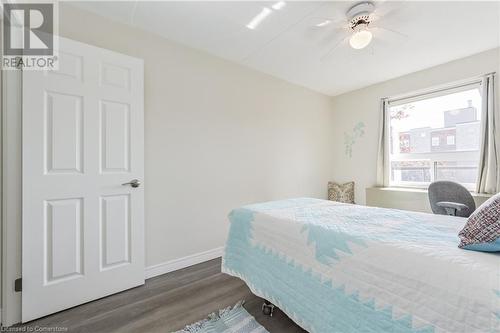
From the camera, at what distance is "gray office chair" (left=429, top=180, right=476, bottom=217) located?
1.81 meters

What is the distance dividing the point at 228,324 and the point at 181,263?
3.43 ft

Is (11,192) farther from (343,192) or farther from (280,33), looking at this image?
(343,192)

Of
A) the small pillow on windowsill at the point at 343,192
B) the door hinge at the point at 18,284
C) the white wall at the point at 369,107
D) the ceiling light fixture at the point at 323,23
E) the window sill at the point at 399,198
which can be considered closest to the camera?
the door hinge at the point at 18,284

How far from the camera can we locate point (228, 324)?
1.44 metres

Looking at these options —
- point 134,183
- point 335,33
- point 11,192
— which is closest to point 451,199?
point 335,33

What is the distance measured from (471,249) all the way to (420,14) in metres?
2.08

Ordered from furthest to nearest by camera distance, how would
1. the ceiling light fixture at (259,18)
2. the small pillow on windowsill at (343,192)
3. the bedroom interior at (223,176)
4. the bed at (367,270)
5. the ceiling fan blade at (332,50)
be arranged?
the small pillow on windowsill at (343,192) → the ceiling fan blade at (332,50) → the ceiling light fixture at (259,18) → the bedroom interior at (223,176) → the bed at (367,270)

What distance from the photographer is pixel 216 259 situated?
99.7 inches

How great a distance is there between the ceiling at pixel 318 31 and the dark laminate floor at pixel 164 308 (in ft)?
8.07

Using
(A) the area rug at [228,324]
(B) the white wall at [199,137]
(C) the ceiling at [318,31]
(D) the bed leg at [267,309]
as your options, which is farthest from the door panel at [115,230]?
(C) the ceiling at [318,31]

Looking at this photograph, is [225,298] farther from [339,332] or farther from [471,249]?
[471,249]

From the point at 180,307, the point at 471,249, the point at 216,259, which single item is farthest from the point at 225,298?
the point at 471,249

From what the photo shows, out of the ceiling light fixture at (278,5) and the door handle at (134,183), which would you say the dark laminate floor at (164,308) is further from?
the ceiling light fixture at (278,5)

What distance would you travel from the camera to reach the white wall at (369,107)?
103 inches
